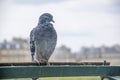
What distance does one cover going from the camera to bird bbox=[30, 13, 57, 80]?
809cm

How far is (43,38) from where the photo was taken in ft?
27.2

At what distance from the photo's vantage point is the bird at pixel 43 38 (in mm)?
8086

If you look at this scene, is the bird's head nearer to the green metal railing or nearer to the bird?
the bird

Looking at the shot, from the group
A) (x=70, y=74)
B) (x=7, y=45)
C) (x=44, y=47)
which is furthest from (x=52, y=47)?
(x=7, y=45)

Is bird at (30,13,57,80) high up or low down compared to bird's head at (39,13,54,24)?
down

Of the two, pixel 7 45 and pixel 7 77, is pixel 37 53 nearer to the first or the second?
pixel 7 77

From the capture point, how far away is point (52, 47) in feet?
27.8

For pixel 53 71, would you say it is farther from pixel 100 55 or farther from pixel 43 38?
pixel 100 55

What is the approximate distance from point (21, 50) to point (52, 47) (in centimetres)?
6306

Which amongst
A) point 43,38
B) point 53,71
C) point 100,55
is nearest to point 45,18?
point 43,38

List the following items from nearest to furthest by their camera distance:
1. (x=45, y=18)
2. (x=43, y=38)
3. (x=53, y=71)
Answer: (x=53, y=71)
(x=45, y=18)
(x=43, y=38)

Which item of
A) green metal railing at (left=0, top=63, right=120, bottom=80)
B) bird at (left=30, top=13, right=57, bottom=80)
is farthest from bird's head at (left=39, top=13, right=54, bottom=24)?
green metal railing at (left=0, top=63, right=120, bottom=80)

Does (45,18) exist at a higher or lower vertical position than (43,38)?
higher

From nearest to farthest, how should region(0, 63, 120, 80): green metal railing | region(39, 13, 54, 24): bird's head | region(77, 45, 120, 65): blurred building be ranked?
region(0, 63, 120, 80): green metal railing → region(39, 13, 54, 24): bird's head → region(77, 45, 120, 65): blurred building
